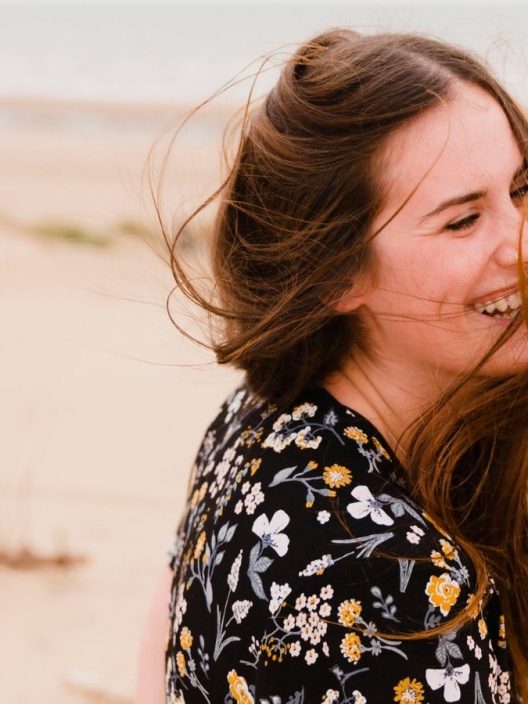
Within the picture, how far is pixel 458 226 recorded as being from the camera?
5.56ft

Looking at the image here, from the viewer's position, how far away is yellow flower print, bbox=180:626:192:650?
5.65 ft

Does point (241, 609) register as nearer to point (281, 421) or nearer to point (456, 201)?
point (281, 421)

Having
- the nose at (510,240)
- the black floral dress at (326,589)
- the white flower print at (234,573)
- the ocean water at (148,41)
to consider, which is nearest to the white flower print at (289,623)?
the black floral dress at (326,589)

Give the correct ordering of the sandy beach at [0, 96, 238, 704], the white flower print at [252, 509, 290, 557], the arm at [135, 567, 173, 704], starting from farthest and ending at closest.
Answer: the sandy beach at [0, 96, 238, 704]
the arm at [135, 567, 173, 704]
the white flower print at [252, 509, 290, 557]

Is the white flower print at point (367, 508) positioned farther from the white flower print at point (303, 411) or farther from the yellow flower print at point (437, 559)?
the white flower print at point (303, 411)

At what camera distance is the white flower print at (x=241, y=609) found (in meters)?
1.57

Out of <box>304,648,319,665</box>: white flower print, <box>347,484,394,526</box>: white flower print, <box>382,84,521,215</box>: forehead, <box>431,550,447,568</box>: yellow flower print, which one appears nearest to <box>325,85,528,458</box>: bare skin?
<box>382,84,521,215</box>: forehead

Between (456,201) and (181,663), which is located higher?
(456,201)

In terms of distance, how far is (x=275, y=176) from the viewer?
5.84 ft

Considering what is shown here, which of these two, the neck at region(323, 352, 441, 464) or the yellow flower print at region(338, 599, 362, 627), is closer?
the yellow flower print at region(338, 599, 362, 627)

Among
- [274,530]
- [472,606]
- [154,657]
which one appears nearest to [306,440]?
[274,530]

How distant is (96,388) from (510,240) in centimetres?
472

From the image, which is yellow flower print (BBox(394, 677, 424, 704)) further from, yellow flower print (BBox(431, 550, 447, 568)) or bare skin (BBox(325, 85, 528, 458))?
bare skin (BBox(325, 85, 528, 458))

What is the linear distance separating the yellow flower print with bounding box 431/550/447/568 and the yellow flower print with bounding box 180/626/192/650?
0.47 m
